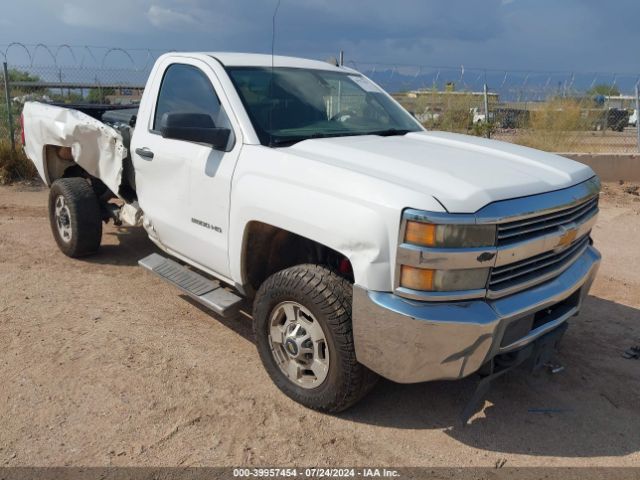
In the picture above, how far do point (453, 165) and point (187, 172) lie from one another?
185cm

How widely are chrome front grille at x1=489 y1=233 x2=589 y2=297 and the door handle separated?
277 centimetres

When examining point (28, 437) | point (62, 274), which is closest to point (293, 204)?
point (28, 437)

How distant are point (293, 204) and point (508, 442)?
5.76 ft

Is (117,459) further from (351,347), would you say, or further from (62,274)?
(62,274)

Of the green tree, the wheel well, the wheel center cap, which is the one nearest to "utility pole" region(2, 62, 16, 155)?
the wheel well

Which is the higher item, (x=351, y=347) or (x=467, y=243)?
(x=467, y=243)

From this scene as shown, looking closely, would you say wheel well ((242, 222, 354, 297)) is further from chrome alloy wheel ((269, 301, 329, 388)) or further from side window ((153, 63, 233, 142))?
side window ((153, 63, 233, 142))

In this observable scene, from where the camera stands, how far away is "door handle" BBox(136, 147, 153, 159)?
4414 millimetres

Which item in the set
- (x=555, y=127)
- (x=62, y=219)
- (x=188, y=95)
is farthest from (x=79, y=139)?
(x=555, y=127)

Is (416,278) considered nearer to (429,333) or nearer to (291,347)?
(429,333)

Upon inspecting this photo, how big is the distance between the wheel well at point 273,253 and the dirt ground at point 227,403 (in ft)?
2.14

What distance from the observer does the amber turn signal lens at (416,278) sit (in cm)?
272

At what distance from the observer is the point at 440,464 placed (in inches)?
117

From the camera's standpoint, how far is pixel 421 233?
2680 millimetres
